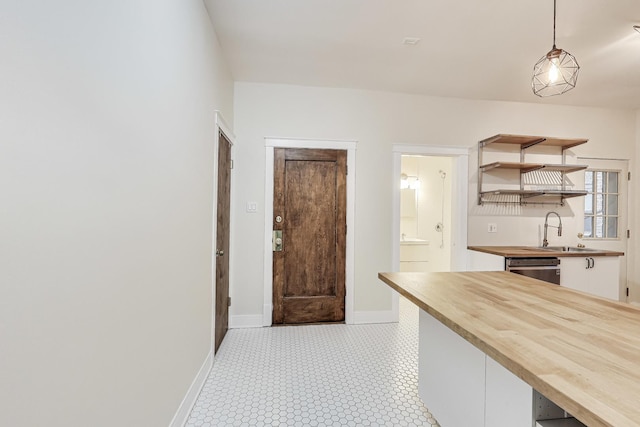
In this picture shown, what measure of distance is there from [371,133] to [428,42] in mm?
1207

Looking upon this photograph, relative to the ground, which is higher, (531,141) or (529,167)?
(531,141)

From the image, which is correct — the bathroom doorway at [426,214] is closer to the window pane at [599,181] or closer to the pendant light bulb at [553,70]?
the window pane at [599,181]

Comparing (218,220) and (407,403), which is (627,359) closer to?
(407,403)

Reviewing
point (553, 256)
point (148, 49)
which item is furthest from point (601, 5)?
point (148, 49)

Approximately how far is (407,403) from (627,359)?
1503mm

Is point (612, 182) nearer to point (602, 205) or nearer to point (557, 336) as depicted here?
point (602, 205)

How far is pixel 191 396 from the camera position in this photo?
2023 mm

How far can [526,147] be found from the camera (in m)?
3.98

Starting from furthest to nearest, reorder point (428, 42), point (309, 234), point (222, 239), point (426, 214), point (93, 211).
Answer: point (426, 214) < point (309, 234) < point (222, 239) < point (428, 42) < point (93, 211)

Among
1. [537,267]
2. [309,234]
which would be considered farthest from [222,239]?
[537,267]

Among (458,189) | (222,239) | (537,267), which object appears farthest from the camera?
(458,189)

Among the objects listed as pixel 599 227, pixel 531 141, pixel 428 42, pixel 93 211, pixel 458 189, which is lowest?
pixel 599 227

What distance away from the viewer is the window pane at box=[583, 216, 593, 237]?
4.24 m

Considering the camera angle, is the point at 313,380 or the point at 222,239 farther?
the point at 222,239
